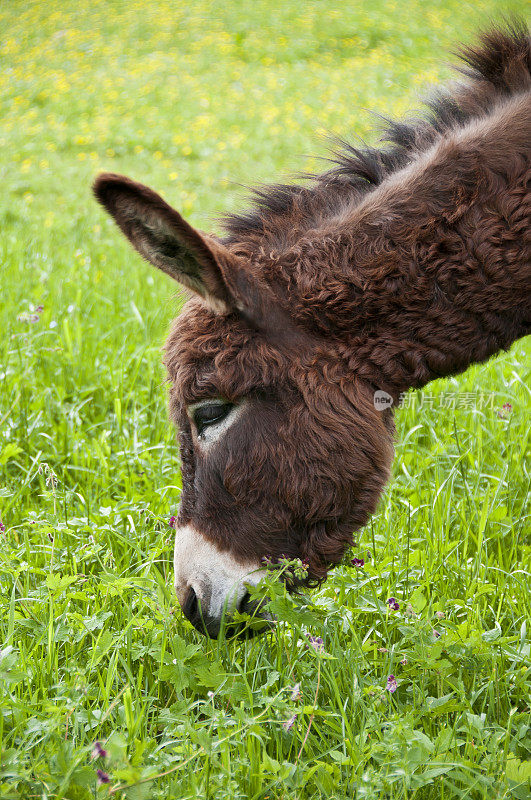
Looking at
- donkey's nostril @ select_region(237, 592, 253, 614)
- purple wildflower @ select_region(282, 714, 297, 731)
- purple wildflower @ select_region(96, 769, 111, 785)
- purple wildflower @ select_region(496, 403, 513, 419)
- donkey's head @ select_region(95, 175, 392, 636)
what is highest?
donkey's head @ select_region(95, 175, 392, 636)

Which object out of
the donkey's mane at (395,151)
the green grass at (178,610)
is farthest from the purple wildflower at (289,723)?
the donkey's mane at (395,151)

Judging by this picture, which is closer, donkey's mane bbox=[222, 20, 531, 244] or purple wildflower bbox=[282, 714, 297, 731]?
purple wildflower bbox=[282, 714, 297, 731]

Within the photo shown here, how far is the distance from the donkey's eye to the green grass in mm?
536

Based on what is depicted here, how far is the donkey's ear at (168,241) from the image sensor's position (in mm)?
1816

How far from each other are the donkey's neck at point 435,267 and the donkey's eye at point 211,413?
358mm

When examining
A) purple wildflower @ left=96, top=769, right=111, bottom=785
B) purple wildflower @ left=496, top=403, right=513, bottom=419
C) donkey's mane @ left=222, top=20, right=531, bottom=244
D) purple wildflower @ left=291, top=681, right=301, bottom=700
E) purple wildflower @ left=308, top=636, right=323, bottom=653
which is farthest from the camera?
purple wildflower @ left=496, top=403, right=513, bottom=419

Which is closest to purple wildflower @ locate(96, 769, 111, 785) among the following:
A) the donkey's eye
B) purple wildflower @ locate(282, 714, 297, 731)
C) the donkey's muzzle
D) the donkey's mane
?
purple wildflower @ locate(282, 714, 297, 731)

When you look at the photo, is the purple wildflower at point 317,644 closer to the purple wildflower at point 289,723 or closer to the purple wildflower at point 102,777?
the purple wildflower at point 289,723

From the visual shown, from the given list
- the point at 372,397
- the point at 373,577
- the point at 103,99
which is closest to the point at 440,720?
the point at 373,577

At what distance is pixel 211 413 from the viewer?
2.15m

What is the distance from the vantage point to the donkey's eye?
84.3 inches

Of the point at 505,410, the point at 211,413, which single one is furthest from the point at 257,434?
the point at 505,410

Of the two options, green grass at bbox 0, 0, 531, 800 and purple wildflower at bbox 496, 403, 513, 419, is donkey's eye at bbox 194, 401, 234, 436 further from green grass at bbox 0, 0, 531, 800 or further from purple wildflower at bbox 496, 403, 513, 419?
purple wildflower at bbox 496, 403, 513, 419

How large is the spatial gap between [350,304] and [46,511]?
1564 millimetres
